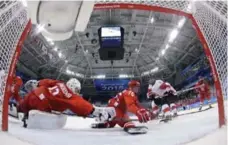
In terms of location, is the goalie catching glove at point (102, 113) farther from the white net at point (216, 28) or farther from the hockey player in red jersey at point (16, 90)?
the hockey player in red jersey at point (16, 90)

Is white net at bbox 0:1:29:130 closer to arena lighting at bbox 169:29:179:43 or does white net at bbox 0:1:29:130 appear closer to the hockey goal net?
the hockey goal net

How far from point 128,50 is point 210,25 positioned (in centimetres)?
1131

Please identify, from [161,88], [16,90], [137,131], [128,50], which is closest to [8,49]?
[137,131]

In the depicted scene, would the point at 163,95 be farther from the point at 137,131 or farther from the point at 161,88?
the point at 137,131

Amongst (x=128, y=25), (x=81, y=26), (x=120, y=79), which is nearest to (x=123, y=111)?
(x=81, y=26)

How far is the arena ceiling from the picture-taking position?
353 inches

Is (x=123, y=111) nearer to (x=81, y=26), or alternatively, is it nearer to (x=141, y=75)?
(x=81, y=26)

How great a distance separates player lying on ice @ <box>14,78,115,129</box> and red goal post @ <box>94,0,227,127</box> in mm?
805

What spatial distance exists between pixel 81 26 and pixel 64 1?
67 millimetres

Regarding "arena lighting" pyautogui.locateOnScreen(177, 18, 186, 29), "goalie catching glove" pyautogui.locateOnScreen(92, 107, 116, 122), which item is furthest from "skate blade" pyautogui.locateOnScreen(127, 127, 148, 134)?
"arena lighting" pyautogui.locateOnScreen(177, 18, 186, 29)

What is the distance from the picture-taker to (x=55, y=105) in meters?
2.15

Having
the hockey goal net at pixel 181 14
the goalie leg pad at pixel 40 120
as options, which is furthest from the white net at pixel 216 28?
the goalie leg pad at pixel 40 120

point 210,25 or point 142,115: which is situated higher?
point 210,25

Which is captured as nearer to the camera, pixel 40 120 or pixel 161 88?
pixel 40 120
